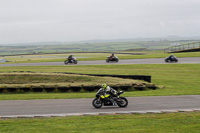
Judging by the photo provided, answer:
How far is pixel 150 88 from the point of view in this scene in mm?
22734

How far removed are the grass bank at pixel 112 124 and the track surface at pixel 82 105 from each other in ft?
5.46

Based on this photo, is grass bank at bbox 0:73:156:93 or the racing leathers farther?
grass bank at bbox 0:73:156:93

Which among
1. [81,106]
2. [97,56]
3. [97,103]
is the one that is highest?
[97,56]

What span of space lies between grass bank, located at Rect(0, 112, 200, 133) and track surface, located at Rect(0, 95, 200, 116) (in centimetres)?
166

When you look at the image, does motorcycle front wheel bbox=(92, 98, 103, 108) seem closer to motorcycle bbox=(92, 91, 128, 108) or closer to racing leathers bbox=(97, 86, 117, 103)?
motorcycle bbox=(92, 91, 128, 108)

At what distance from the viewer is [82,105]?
16.4 meters

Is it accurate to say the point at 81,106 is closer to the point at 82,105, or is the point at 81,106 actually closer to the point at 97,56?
the point at 82,105

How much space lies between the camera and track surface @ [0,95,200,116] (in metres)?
15.1

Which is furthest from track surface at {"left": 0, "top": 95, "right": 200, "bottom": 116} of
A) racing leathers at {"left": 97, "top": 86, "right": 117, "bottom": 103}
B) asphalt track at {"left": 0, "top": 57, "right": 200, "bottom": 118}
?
racing leathers at {"left": 97, "top": 86, "right": 117, "bottom": 103}

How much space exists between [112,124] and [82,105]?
15.9 ft

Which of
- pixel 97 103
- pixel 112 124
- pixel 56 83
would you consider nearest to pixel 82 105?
pixel 97 103

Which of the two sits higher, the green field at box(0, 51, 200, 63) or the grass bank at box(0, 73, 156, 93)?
the green field at box(0, 51, 200, 63)

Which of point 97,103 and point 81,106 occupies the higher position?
point 97,103

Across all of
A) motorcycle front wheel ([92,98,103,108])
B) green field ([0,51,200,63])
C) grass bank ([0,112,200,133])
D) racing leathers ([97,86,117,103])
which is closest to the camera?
grass bank ([0,112,200,133])
